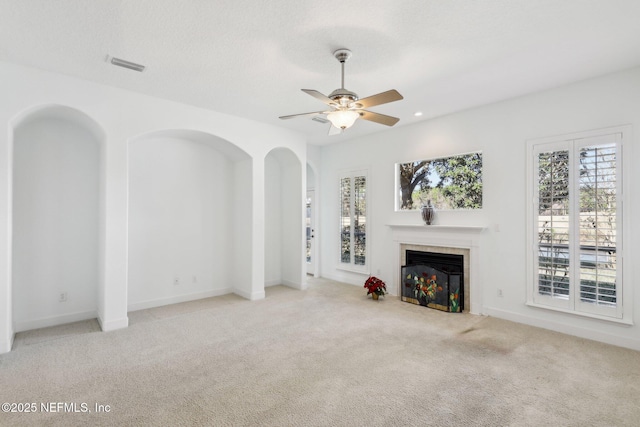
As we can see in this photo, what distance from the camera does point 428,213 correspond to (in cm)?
517

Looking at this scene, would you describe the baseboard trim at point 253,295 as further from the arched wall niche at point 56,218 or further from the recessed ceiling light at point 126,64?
the recessed ceiling light at point 126,64

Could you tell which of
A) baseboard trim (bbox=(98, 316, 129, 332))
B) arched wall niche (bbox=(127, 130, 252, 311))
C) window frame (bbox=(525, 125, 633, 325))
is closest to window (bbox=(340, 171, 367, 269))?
arched wall niche (bbox=(127, 130, 252, 311))

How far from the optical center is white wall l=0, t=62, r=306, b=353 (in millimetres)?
3344

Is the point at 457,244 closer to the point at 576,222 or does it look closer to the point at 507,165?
the point at 507,165

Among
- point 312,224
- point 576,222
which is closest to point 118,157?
point 312,224

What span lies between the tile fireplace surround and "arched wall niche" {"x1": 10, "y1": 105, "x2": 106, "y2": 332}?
4.49 meters

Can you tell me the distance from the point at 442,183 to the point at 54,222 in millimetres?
5562

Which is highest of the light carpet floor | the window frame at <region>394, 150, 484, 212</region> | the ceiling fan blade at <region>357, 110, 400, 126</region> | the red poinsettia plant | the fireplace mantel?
the ceiling fan blade at <region>357, 110, 400, 126</region>

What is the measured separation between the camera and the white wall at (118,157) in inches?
132

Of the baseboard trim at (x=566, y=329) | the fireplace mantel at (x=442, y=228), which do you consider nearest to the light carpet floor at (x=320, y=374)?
the baseboard trim at (x=566, y=329)

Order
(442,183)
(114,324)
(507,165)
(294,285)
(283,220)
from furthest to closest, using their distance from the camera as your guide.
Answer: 1. (283,220)
2. (294,285)
3. (442,183)
4. (507,165)
5. (114,324)

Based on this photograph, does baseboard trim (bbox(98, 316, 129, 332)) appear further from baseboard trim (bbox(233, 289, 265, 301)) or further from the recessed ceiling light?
the recessed ceiling light

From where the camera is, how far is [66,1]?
2.43m

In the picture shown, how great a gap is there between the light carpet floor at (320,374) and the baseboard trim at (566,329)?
0.13m
